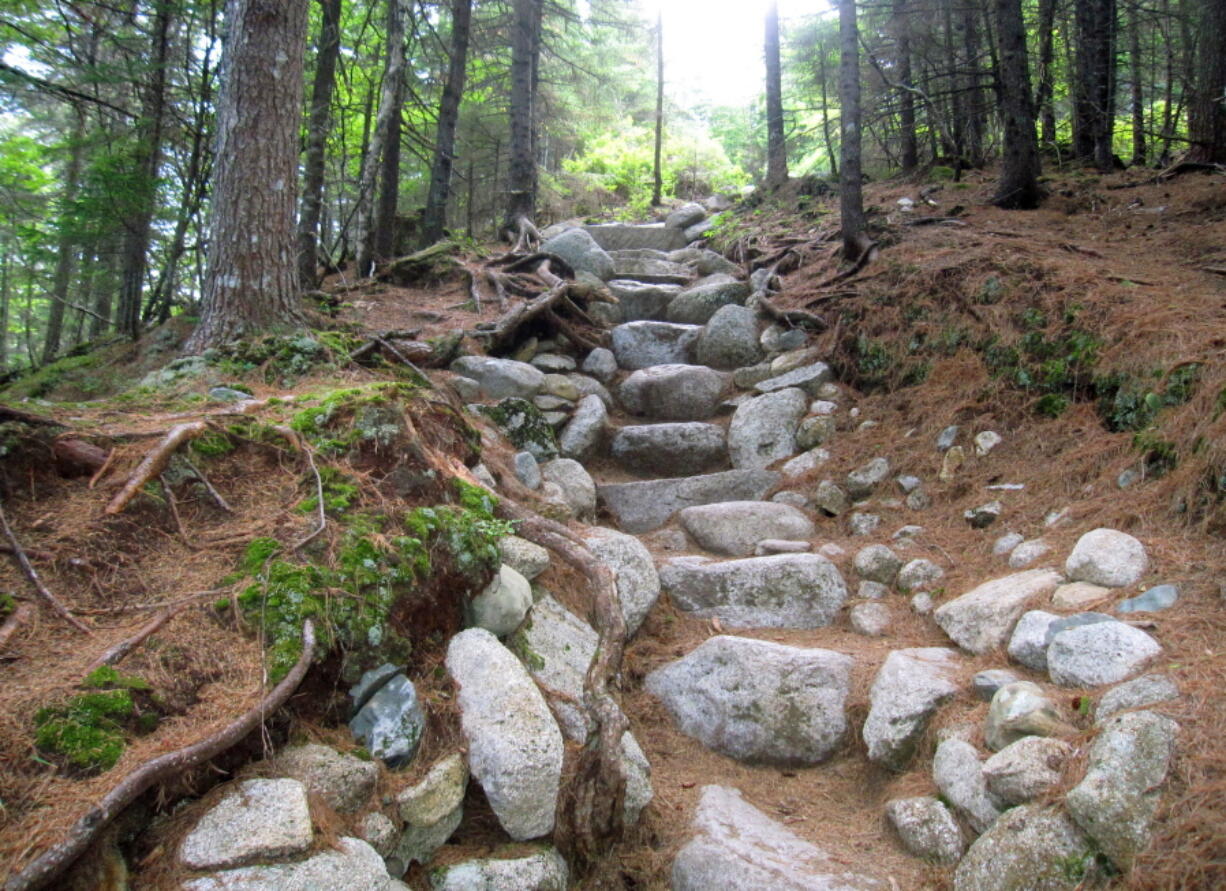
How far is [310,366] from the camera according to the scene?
560 centimetres

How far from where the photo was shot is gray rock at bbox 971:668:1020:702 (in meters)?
3.50

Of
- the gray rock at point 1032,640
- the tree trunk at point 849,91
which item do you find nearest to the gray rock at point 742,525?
the gray rock at point 1032,640

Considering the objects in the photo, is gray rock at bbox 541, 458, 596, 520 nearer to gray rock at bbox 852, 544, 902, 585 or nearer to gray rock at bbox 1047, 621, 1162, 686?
gray rock at bbox 852, 544, 902, 585

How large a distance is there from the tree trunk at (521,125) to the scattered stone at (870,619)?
10248 millimetres

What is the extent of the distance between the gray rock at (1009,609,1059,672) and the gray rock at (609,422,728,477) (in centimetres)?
408

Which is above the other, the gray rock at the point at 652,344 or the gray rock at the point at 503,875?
the gray rock at the point at 652,344

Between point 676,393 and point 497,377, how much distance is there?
2.08 meters

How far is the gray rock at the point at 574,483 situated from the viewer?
21.1 ft

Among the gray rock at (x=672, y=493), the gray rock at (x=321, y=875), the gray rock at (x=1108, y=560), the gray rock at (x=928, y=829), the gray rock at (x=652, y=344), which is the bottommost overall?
the gray rock at (x=928, y=829)

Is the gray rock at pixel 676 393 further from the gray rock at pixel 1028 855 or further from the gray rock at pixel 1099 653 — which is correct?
the gray rock at pixel 1028 855

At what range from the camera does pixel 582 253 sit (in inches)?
474

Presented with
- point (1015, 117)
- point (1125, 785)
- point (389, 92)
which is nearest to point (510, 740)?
point (1125, 785)

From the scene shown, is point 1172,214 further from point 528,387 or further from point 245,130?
point 245,130

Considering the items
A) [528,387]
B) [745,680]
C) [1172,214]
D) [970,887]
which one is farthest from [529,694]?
[1172,214]
